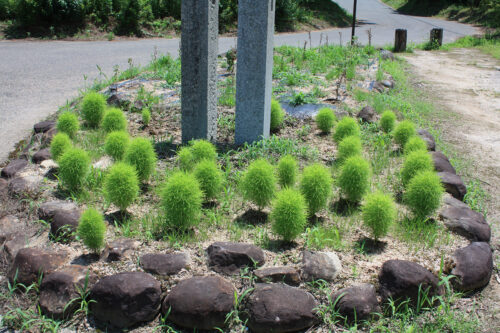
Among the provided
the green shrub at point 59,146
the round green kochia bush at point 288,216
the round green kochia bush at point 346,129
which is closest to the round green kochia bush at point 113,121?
the green shrub at point 59,146

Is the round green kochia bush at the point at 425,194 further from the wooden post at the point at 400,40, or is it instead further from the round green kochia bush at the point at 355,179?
the wooden post at the point at 400,40

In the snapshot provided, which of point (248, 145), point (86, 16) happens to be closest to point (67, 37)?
point (86, 16)

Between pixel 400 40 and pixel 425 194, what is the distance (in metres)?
11.5

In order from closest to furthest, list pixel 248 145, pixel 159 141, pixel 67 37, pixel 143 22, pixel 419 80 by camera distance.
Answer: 1. pixel 248 145
2. pixel 159 141
3. pixel 419 80
4. pixel 67 37
5. pixel 143 22

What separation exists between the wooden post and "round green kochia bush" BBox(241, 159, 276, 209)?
11750 millimetres

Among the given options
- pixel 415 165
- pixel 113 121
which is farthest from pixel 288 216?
pixel 113 121

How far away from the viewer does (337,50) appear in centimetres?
1068

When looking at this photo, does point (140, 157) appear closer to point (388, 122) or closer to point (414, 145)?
point (414, 145)

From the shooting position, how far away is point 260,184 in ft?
11.6

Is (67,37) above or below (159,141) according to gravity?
above

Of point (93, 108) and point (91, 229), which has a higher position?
point (93, 108)

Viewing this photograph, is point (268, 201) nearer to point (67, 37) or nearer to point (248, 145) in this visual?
point (248, 145)

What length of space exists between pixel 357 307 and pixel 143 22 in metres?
15.7

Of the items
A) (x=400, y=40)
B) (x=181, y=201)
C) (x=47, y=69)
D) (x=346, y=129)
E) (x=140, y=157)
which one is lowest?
(x=181, y=201)
